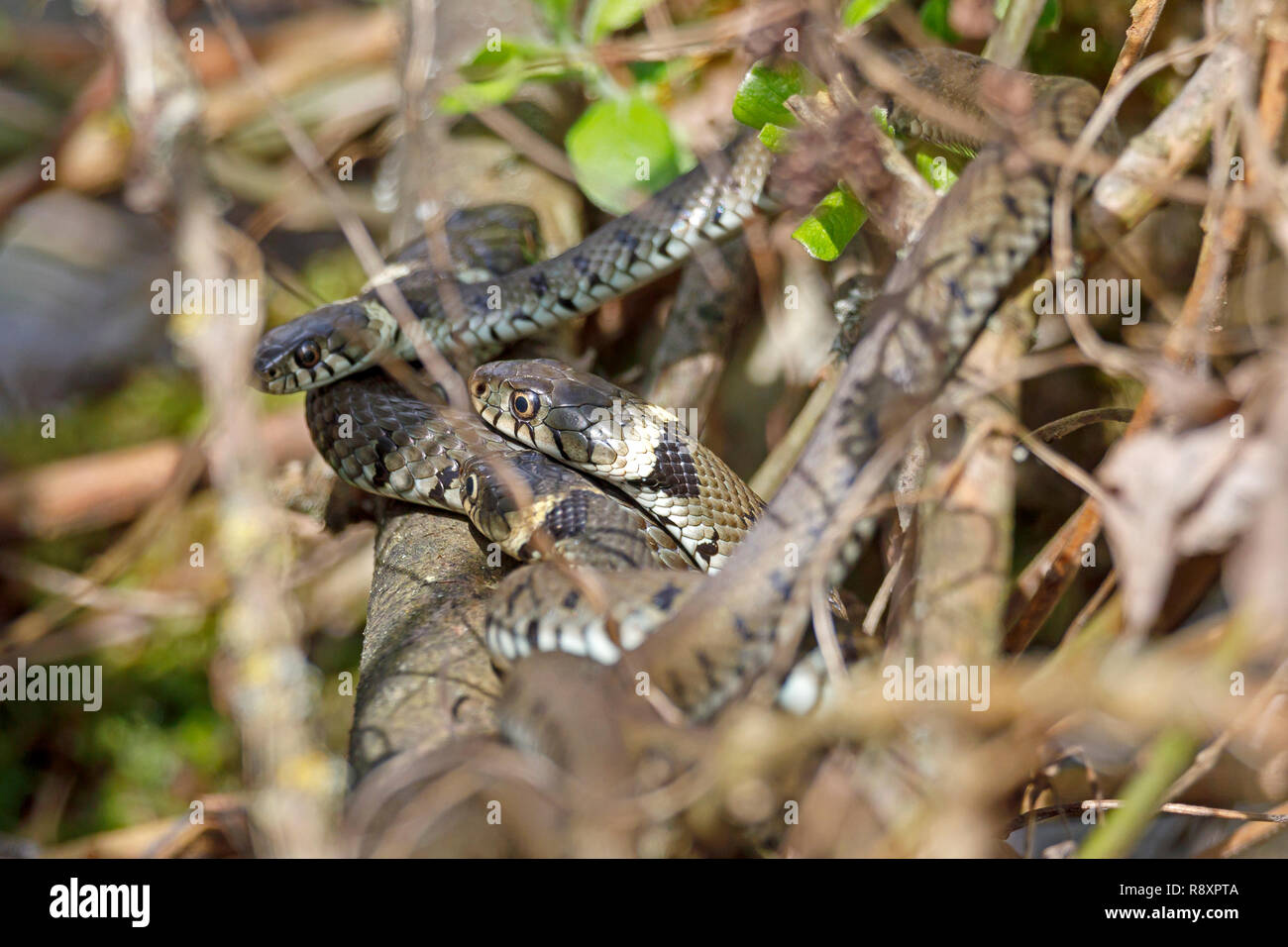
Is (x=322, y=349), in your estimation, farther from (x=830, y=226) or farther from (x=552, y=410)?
(x=830, y=226)

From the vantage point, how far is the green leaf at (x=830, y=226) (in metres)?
2.94

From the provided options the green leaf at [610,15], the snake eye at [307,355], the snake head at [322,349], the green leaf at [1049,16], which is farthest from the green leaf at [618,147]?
the green leaf at [1049,16]

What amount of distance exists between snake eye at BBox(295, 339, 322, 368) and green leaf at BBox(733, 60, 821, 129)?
176cm

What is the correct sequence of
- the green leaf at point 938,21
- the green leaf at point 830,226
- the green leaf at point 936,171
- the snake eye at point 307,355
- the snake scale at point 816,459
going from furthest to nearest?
the snake eye at point 307,355 < the green leaf at point 938,21 < the green leaf at point 936,171 < the green leaf at point 830,226 < the snake scale at point 816,459

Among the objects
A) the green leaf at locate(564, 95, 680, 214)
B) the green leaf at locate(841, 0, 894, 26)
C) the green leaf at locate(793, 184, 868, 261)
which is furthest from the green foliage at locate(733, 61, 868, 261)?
the green leaf at locate(564, 95, 680, 214)

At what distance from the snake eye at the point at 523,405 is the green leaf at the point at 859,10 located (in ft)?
4.95

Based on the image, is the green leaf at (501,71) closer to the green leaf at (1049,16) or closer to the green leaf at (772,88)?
the green leaf at (772,88)

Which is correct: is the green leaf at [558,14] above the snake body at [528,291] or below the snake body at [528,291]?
above

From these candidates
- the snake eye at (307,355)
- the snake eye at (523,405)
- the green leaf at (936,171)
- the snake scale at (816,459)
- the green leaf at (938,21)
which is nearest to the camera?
the snake scale at (816,459)

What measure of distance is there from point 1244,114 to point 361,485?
2678mm
